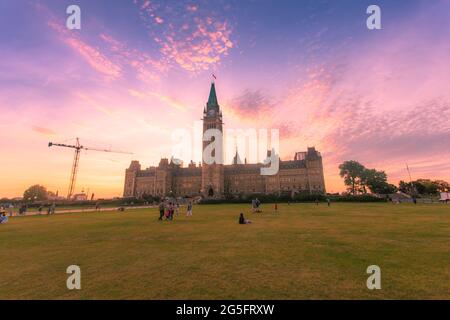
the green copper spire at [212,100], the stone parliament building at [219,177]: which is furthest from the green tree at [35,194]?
the green copper spire at [212,100]

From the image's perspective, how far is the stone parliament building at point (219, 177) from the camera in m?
107

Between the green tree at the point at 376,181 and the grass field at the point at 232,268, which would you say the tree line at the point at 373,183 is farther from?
the grass field at the point at 232,268

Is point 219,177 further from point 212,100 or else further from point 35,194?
point 35,194

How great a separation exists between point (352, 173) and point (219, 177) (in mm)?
60763

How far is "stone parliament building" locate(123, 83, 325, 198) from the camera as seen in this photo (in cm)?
10688

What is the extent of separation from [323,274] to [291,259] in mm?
1597

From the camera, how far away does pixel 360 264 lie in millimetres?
7461

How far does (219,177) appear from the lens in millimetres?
108750

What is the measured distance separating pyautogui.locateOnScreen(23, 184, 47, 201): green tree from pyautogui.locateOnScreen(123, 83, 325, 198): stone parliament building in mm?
39513

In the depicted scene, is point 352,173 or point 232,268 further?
point 352,173

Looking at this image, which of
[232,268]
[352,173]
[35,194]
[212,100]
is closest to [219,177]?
[212,100]

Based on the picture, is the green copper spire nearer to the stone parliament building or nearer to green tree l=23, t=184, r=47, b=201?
the stone parliament building

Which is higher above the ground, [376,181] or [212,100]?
[212,100]
